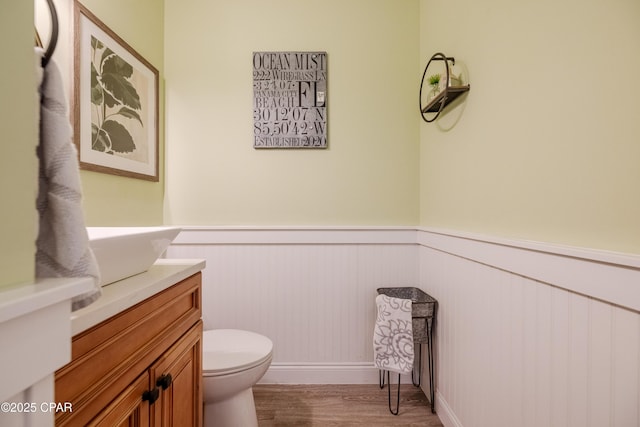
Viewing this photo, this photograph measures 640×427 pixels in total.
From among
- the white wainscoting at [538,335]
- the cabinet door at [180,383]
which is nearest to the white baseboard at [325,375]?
the white wainscoting at [538,335]

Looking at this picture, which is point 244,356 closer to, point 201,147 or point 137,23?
point 201,147

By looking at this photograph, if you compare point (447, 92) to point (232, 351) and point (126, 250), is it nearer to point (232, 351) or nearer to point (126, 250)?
point (126, 250)

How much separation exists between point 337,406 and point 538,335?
1.16 meters

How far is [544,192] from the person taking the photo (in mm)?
874

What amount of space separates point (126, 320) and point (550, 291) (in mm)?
1115

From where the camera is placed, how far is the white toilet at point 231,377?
114 cm

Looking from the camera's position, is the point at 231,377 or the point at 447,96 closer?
the point at 231,377

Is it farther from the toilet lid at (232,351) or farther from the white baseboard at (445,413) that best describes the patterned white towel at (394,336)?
the toilet lid at (232,351)

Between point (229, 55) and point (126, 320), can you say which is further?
point (229, 55)

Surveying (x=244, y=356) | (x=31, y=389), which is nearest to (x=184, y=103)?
(x=244, y=356)

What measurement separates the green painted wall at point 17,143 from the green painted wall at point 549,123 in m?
1.10

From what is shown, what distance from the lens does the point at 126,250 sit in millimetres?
696

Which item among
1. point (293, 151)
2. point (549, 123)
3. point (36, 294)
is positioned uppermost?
point (293, 151)
